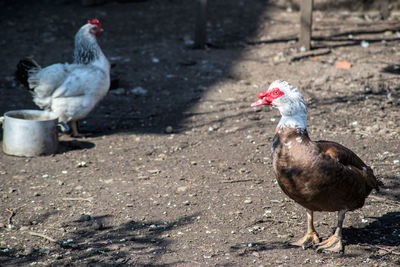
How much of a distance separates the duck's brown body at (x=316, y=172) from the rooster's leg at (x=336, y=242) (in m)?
0.12

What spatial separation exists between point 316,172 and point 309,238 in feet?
2.08

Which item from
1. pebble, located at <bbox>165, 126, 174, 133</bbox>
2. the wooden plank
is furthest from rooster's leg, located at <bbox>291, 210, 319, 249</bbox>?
the wooden plank

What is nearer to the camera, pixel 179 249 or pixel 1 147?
pixel 179 249

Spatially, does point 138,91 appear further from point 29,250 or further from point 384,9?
point 384,9

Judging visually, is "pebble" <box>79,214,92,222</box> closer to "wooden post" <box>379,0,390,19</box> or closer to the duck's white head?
the duck's white head

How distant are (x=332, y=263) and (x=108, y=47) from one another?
654cm

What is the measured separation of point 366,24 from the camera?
30.7 ft

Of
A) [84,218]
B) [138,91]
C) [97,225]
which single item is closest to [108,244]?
[97,225]

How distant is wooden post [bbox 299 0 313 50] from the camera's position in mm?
7662

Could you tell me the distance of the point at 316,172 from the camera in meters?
3.17

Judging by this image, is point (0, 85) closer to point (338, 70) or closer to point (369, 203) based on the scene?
point (338, 70)

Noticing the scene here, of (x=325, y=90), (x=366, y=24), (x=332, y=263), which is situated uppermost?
(x=366, y=24)

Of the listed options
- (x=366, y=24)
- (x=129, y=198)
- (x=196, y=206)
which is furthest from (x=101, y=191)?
(x=366, y=24)

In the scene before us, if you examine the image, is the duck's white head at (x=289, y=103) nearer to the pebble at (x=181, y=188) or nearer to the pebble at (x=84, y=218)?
the pebble at (x=181, y=188)
